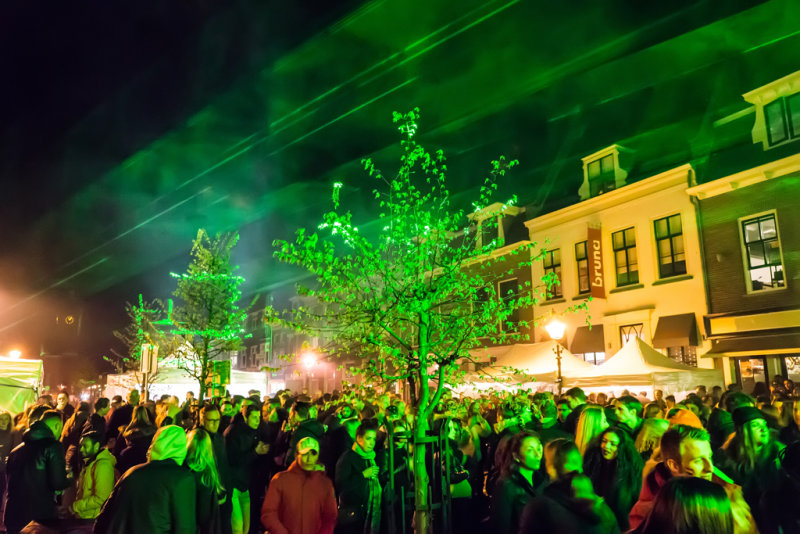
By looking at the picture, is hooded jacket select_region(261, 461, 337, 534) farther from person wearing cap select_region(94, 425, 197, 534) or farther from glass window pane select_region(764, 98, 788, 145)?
glass window pane select_region(764, 98, 788, 145)

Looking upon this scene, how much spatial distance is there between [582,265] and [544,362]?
22.8ft

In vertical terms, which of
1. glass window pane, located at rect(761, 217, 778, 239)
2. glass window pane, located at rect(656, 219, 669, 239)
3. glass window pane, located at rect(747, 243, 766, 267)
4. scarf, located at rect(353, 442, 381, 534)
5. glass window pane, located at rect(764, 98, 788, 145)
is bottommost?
scarf, located at rect(353, 442, 381, 534)

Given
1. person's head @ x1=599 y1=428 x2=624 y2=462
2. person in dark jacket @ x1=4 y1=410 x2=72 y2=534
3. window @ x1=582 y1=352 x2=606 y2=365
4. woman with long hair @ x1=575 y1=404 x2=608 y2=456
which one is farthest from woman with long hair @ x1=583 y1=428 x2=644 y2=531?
window @ x1=582 y1=352 x2=606 y2=365

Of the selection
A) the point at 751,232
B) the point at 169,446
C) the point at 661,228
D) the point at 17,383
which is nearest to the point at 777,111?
the point at 751,232

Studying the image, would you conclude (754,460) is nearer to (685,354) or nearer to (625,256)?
(685,354)

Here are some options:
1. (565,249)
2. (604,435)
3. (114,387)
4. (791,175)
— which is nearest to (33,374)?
(114,387)

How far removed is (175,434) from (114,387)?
2364 cm

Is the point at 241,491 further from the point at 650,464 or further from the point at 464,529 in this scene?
the point at 650,464

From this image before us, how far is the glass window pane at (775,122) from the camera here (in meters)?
16.9

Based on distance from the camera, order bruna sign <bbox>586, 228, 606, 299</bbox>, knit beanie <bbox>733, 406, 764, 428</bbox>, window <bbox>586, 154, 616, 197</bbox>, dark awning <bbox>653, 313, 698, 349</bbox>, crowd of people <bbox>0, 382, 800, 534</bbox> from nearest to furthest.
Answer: crowd of people <bbox>0, 382, 800, 534</bbox> < knit beanie <bbox>733, 406, 764, 428</bbox> < dark awning <bbox>653, 313, 698, 349</bbox> < bruna sign <bbox>586, 228, 606, 299</bbox> < window <bbox>586, 154, 616, 197</bbox>

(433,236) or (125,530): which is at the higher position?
(433,236)

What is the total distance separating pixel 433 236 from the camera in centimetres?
579

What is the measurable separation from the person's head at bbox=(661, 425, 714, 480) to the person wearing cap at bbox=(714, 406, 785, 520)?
1470mm

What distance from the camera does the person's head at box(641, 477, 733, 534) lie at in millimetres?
2490
